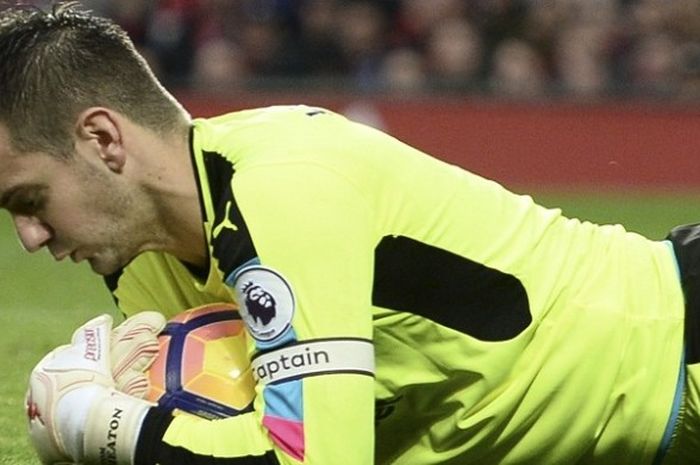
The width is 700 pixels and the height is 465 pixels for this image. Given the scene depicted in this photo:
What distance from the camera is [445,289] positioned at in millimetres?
3238

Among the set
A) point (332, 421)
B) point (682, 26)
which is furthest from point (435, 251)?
point (682, 26)

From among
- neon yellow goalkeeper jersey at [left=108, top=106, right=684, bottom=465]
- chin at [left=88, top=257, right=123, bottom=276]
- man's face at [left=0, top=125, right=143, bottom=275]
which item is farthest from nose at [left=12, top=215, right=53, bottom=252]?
neon yellow goalkeeper jersey at [left=108, top=106, right=684, bottom=465]

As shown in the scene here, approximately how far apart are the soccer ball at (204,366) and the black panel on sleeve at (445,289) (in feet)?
1.30

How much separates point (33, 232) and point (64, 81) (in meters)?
0.31

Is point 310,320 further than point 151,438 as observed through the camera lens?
No

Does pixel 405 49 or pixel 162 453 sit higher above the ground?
pixel 162 453

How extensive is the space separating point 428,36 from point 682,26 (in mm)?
2185

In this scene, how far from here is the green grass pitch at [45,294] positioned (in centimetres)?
484

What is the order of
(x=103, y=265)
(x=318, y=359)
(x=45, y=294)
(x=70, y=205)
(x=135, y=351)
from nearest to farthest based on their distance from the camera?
(x=318, y=359) → (x=70, y=205) → (x=103, y=265) → (x=135, y=351) → (x=45, y=294)

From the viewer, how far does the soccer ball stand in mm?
3400

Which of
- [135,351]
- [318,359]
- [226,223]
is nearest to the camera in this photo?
[318,359]

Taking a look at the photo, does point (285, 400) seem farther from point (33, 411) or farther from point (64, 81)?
point (64, 81)

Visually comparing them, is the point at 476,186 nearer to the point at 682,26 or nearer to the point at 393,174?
the point at 393,174

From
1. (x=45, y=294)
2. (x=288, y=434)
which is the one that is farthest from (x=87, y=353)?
(x=45, y=294)
